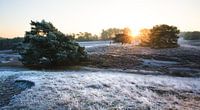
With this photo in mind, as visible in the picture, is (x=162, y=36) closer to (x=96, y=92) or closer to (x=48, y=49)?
(x=48, y=49)

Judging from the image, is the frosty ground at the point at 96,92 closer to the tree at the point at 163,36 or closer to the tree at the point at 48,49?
the tree at the point at 48,49

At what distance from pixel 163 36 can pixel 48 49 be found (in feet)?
76.0

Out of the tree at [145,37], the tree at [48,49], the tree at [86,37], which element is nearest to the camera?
the tree at [48,49]

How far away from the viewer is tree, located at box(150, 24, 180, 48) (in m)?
43.1

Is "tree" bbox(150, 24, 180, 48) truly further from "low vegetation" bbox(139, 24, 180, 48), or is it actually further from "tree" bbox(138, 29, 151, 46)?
"tree" bbox(138, 29, 151, 46)

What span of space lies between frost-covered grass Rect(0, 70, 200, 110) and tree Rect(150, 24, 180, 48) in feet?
78.8

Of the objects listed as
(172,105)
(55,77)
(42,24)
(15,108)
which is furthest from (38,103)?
(42,24)

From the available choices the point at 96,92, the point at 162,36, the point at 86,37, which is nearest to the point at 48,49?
the point at 96,92

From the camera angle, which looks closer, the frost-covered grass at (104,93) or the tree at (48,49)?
the frost-covered grass at (104,93)

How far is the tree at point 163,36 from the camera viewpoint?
43.1 meters

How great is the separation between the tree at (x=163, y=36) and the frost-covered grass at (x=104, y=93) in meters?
24.0

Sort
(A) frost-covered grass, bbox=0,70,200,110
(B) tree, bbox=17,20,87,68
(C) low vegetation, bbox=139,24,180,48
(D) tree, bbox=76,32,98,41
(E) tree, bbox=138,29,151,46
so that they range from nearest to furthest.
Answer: (A) frost-covered grass, bbox=0,70,200,110
(B) tree, bbox=17,20,87,68
(C) low vegetation, bbox=139,24,180,48
(E) tree, bbox=138,29,151,46
(D) tree, bbox=76,32,98,41

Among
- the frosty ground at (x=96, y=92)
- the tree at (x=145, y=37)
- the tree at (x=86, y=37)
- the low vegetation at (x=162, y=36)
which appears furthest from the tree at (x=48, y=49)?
the tree at (x=86, y=37)

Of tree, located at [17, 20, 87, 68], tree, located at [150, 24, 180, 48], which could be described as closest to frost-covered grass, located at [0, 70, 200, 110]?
tree, located at [17, 20, 87, 68]
